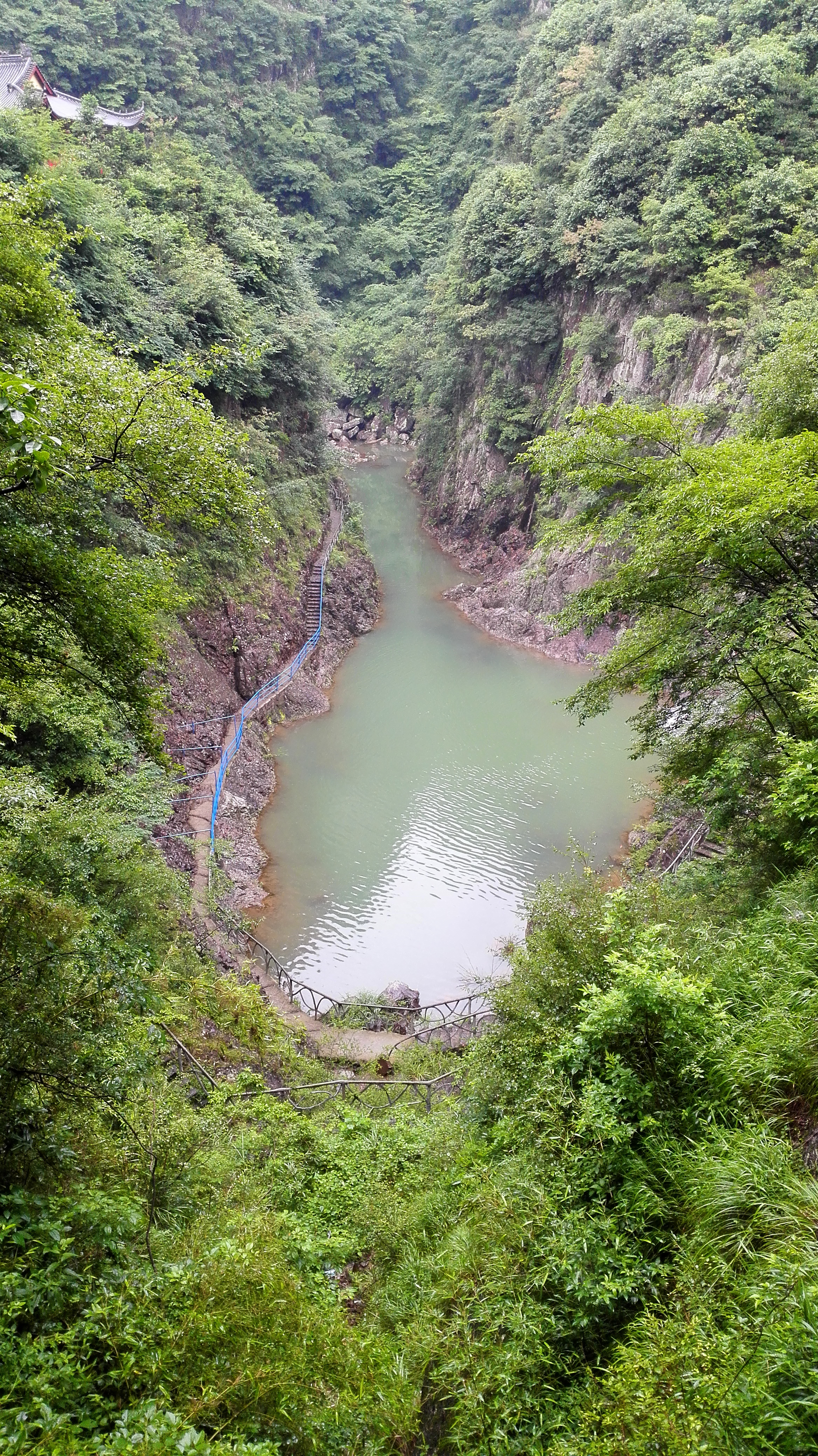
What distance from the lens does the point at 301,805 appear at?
14.4 metres

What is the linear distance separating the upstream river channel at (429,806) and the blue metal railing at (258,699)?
1.01 m

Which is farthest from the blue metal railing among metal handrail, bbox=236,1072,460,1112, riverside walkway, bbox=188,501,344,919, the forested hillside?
metal handrail, bbox=236,1072,460,1112

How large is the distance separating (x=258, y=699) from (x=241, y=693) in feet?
1.34

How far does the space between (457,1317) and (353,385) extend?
41.4 metres

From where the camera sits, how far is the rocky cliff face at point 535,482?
60.0ft

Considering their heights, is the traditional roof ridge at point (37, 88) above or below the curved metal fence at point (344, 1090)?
above

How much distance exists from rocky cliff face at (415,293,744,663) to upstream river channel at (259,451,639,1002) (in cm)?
130

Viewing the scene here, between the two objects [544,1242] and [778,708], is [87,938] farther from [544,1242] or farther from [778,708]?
[778,708]

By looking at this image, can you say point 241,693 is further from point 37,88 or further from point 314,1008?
point 37,88

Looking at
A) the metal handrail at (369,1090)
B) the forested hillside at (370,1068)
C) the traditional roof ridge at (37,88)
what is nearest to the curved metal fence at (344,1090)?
the metal handrail at (369,1090)

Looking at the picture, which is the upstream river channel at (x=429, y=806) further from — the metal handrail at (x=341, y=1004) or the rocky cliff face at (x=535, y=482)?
the rocky cliff face at (x=535, y=482)

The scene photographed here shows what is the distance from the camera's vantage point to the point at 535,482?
79.2ft

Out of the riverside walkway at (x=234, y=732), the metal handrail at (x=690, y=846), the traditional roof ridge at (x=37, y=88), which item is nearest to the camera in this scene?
the metal handrail at (x=690, y=846)

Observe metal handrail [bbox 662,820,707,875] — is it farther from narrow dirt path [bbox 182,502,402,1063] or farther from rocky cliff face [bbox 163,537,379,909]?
rocky cliff face [bbox 163,537,379,909]
